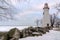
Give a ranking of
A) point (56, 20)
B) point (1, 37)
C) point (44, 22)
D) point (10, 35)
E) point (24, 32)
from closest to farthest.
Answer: point (1, 37) → point (10, 35) → point (24, 32) → point (44, 22) → point (56, 20)

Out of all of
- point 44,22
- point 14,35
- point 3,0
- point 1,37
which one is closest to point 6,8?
point 3,0

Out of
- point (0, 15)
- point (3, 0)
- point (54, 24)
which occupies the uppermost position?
point (3, 0)

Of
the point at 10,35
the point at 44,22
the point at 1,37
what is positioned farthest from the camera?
the point at 44,22

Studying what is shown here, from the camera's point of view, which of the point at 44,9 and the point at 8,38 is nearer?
the point at 8,38

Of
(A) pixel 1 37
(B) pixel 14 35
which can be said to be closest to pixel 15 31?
(B) pixel 14 35

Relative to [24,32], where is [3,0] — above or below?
above

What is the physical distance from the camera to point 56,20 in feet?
148

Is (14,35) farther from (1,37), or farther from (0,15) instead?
(0,15)

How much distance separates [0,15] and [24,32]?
31.6 feet

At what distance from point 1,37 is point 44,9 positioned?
2884 centimetres

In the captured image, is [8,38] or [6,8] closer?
[6,8]

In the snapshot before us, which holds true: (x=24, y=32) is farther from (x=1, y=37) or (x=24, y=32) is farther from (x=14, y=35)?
(x=1, y=37)

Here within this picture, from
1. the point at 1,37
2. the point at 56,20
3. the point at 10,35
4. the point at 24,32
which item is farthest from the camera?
the point at 56,20

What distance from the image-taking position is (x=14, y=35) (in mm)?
11422
